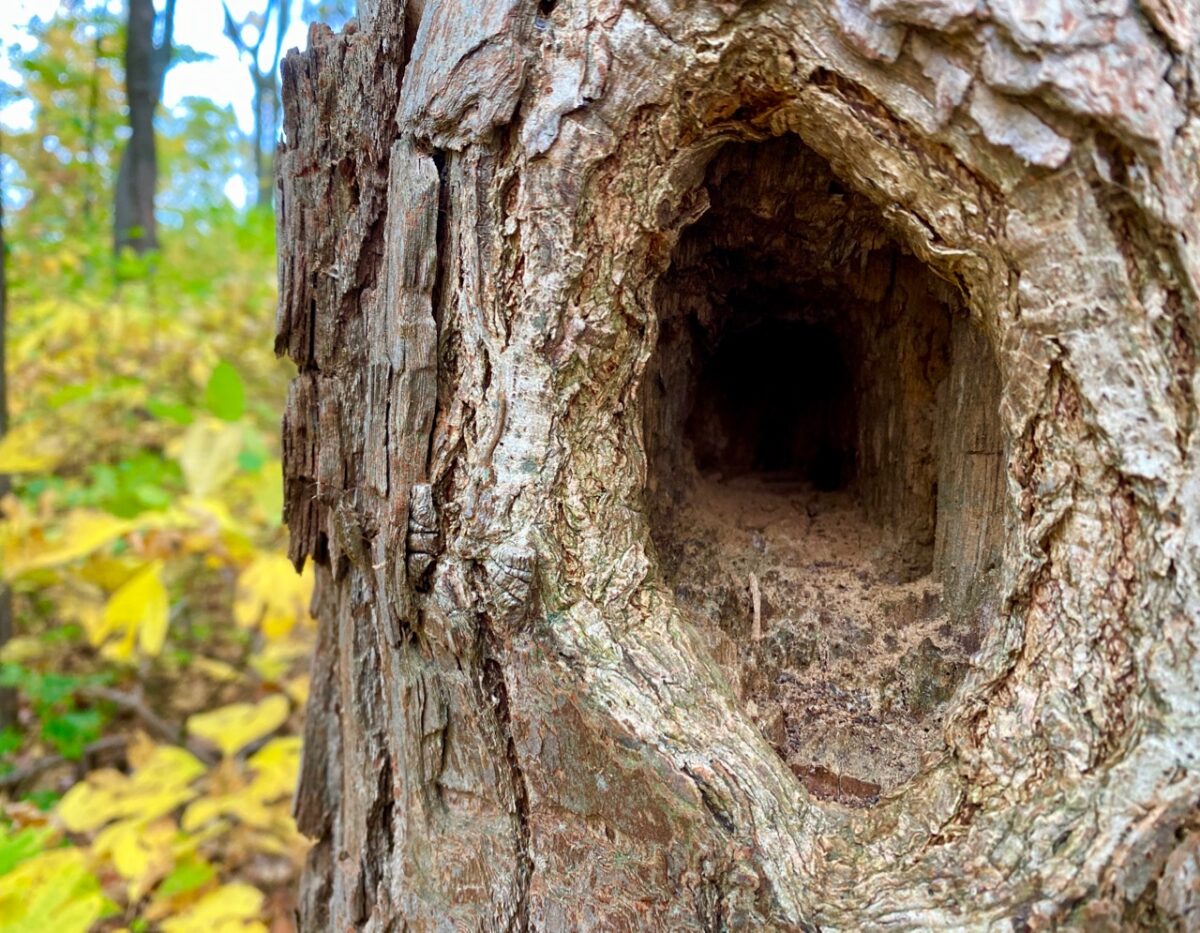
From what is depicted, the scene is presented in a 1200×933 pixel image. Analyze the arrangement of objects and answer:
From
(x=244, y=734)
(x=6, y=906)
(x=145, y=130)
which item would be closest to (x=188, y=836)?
(x=244, y=734)

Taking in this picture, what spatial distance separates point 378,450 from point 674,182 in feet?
1.69

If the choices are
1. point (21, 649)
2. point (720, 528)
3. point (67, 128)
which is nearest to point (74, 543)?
point (21, 649)

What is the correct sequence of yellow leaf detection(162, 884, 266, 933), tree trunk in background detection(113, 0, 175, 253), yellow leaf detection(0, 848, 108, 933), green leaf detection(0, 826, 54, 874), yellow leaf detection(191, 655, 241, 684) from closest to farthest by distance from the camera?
yellow leaf detection(0, 848, 108, 933), green leaf detection(0, 826, 54, 874), yellow leaf detection(162, 884, 266, 933), yellow leaf detection(191, 655, 241, 684), tree trunk in background detection(113, 0, 175, 253)

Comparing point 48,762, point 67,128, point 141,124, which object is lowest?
point 48,762

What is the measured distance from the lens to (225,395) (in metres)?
2.02

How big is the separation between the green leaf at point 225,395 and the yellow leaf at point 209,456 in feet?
0.17

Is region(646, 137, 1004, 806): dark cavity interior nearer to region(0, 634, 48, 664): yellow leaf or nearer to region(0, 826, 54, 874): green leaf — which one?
region(0, 826, 54, 874): green leaf

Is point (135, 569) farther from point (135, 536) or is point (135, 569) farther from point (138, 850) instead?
point (138, 850)

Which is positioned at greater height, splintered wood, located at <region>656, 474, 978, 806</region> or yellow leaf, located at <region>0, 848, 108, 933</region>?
splintered wood, located at <region>656, 474, 978, 806</region>

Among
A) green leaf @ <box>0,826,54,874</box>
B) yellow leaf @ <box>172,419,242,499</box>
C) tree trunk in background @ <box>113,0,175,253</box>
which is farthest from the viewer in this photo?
tree trunk in background @ <box>113,0,175,253</box>

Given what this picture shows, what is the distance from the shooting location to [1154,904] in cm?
71

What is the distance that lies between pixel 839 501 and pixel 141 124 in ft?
17.2

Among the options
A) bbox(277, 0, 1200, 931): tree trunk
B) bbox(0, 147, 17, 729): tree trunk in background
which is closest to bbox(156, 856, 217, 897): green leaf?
bbox(277, 0, 1200, 931): tree trunk

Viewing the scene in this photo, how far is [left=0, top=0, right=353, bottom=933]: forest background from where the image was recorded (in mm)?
1892
